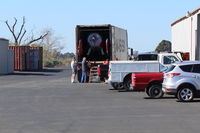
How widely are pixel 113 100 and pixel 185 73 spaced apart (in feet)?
10.1

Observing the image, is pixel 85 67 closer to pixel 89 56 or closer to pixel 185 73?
pixel 89 56

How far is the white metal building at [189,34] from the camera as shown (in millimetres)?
39594

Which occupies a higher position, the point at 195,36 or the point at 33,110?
the point at 195,36

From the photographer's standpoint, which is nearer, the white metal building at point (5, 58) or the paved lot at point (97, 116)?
the paved lot at point (97, 116)

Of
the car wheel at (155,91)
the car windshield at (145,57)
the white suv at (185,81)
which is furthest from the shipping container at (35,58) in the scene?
the white suv at (185,81)

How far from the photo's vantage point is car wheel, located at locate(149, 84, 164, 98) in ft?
81.1

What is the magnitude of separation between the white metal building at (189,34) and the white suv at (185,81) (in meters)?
16.8

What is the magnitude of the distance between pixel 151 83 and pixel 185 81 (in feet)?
9.71

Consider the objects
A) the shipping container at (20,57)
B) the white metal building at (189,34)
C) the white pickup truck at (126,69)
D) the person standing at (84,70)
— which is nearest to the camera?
the white pickup truck at (126,69)

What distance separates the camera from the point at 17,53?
233 ft

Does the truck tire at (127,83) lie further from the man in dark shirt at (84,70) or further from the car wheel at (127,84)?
the man in dark shirt at (84,70)

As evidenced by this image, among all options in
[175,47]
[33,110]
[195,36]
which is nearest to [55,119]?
[33,110]

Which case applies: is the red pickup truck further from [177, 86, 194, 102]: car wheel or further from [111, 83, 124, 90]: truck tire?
[111, 83, 124, 90]: truck tire

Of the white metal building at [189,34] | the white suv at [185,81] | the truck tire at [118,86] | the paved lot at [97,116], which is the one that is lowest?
the paved lot at [97,116]
